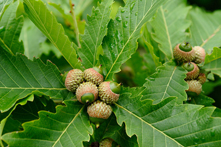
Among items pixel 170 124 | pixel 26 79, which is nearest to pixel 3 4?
pixel 26 79

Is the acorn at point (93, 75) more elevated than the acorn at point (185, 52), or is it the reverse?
the acorn at point (93, 75)

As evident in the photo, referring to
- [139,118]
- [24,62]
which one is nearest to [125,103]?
[139,118]

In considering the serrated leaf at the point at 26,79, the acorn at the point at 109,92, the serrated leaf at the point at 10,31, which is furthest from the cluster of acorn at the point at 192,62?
the serrated leaf at the point at 10,31

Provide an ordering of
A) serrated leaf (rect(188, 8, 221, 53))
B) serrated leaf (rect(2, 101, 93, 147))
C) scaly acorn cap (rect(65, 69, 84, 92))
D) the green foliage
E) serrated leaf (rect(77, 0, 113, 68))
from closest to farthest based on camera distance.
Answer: serrated leaf (rect(2, 101, 93, 147))
the green foliage
scaly acorn cap (rect(65, 69, 84, 92))
serrated leaf (rect(77, 0, 113, 68))
serrated leaf (rect(188, 8, 221, 53))

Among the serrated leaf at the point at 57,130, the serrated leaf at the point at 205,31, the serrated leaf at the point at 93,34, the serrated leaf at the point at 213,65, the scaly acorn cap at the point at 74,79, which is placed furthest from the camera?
the serrated leaf at the point at 205,31

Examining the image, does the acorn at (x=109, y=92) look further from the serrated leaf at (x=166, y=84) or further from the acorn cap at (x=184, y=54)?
the acorn cap at (x=184, y=54)

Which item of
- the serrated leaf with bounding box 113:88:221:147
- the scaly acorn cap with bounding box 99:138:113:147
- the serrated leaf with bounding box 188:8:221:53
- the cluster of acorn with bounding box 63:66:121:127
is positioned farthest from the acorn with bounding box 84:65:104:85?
the serrated leaf with bounding box 188:8:221:53

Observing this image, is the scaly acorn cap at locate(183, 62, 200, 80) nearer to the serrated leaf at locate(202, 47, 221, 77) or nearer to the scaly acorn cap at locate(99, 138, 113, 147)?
the serrated leaf at locate(202, 47, 221, 77)

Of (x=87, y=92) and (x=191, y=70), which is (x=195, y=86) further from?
(x=87, y=92)
